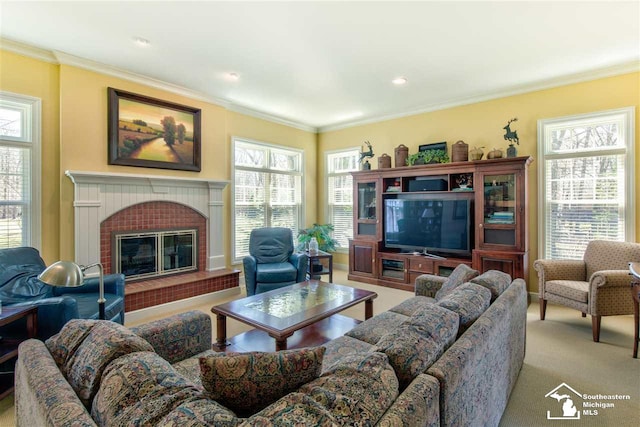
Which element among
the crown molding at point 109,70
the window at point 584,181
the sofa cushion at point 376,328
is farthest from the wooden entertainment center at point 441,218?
the crown molding at point 109,70

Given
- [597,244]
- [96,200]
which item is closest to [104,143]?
[96,200]

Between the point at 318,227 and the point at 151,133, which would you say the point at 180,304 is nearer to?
the point at 151,133

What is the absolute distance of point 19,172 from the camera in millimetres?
3295

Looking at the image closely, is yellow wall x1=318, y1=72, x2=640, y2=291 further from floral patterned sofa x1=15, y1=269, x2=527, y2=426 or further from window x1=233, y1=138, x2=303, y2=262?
floral patterned sofa x1=15, y1=269, x2=527, y2=426

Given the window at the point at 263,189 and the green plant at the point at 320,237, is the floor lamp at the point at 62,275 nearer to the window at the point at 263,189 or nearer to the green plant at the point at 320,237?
the window at the point at 263,189

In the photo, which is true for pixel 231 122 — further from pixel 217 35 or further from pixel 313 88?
pixel 217 35

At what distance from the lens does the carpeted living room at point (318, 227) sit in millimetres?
1199

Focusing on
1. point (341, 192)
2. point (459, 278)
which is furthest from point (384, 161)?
point (459, 278)

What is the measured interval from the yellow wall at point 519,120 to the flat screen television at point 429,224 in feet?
2.81

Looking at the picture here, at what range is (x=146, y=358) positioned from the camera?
1158mm

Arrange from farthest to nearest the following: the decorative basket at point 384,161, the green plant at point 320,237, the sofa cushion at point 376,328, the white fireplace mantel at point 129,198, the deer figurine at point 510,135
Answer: the green plant at point 320,237, the decorative basket at point 384,161, the deer figurine at point 510,135, the white fireplace mantel at point 129,198, the sofa cushion at point 376,328

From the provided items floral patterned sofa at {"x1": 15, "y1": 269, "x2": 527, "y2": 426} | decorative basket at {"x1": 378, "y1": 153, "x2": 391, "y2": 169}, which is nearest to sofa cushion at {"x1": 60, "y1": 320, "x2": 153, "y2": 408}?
floral patterned sofa at {"x1": 15, "y1": 269, "x2": 527, "y2": 426}

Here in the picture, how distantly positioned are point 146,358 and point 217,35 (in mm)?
2937

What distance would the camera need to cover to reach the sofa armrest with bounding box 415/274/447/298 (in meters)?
3.02
